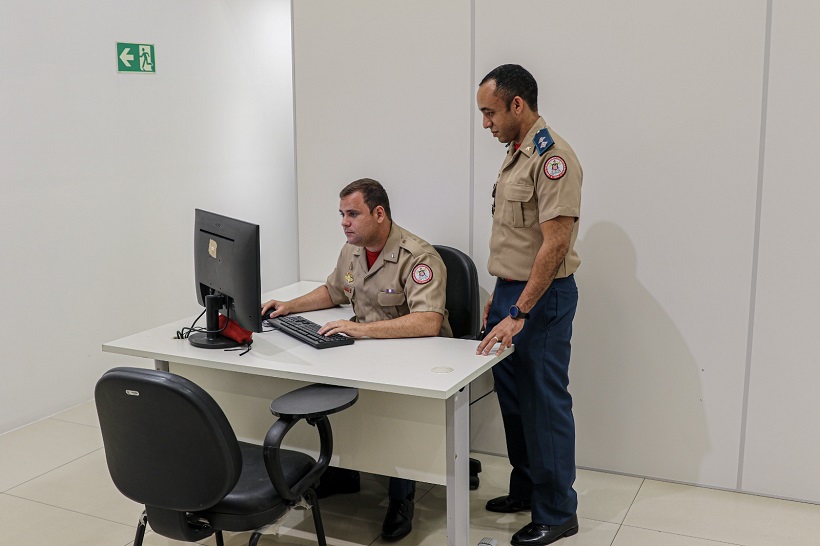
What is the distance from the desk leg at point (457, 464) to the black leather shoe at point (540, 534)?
1.28 feet

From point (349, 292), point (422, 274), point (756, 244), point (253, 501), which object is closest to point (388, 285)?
point (422, 274)

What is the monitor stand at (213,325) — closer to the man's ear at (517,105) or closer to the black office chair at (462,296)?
the black office chair at (462,296)

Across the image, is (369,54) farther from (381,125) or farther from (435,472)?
(435,472)

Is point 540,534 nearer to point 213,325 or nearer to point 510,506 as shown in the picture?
point 510,506

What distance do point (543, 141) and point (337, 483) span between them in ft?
5.19

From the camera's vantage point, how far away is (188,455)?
2191mm

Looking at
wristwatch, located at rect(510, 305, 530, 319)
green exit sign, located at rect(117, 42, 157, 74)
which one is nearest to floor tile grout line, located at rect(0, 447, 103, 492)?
green exit sign, located at rect(117, 42, 157, 74)

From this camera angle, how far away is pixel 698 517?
3090mm

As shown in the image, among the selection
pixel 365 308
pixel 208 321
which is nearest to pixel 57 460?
pixel 208 321

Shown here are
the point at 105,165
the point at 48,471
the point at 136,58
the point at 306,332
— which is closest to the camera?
the point at 306,332

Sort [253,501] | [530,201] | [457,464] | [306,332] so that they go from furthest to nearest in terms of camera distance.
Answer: [306,332], [530,201], [457,464], [253,501]

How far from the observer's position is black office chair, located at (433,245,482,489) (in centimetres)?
324

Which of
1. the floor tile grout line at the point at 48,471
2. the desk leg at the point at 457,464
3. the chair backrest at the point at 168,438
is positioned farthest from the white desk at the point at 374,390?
the floor tile grout line at the point at 48,471

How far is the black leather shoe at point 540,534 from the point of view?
9.56 ft
